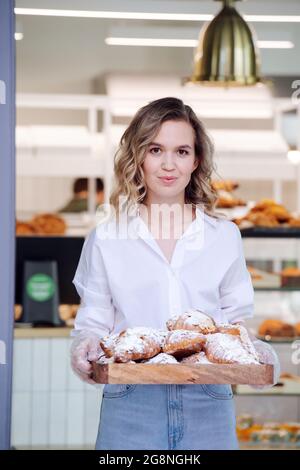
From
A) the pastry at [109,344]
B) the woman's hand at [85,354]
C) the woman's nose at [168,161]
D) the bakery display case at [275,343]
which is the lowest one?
the bakery display case at [275,343]

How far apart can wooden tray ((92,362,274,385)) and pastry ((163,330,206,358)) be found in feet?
0.17

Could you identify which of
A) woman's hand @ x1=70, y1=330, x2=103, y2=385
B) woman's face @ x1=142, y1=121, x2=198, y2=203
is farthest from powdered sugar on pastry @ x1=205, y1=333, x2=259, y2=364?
woman's face @ x1=142, y1=121, x2=198, y2=203

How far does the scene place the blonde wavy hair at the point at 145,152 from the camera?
6.90 ft

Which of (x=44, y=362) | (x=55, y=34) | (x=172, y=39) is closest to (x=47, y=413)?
(x=44, y=362)

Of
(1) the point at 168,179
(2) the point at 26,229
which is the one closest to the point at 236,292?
(1) the point at 168,179

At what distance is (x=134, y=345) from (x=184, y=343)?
100 millimetres

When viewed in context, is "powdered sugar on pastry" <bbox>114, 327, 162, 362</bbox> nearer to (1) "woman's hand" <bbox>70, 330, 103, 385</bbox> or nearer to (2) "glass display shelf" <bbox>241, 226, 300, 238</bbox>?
(1) "woman's hand" <bbox>70, 330, 103, 385</bbox>

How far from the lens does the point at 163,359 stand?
183cm

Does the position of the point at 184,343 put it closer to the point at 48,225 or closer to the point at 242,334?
the point at 242,334

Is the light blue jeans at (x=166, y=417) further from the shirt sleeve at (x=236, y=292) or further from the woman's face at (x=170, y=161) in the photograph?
the woman's face at (x=170, y=161)

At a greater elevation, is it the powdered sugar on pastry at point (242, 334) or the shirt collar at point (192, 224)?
the shirt collar at point (192, 224)

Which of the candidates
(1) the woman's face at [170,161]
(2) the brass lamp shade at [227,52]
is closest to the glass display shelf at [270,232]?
(2) the brass lamp shade at [227,52]

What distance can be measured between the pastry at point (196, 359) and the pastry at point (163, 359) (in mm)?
21

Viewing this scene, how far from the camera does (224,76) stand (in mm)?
3768
